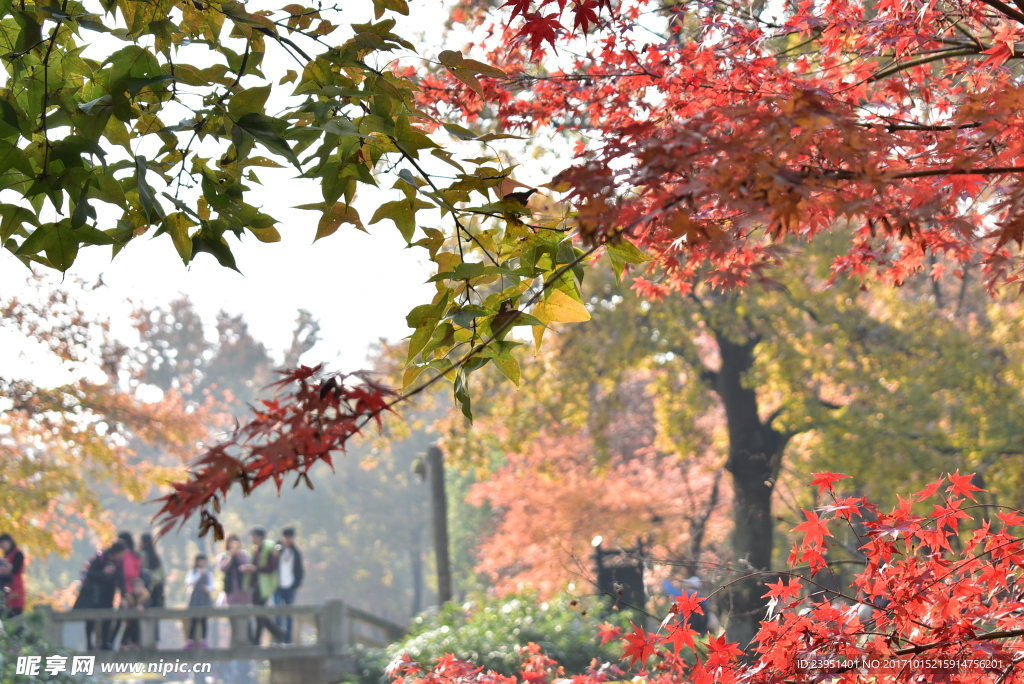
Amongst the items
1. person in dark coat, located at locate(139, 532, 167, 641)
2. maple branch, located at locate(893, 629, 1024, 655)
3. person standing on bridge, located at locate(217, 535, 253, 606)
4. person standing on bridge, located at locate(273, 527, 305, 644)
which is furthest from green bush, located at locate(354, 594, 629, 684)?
maple branch, located at locate(893, 629, 1024, 655)

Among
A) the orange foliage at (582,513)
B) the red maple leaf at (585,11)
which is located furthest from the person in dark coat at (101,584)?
the red maple leaf at (585,11)

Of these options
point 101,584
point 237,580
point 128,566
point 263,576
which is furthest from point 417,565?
point 101,584

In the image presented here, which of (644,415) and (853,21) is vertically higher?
(644,415)

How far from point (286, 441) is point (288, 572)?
10659 mm

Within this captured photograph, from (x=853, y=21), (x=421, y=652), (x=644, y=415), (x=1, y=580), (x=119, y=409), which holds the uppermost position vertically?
(x=644, y=415)

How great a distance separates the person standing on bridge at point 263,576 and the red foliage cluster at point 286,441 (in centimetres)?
1004

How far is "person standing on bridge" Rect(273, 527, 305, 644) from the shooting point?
11.2 metres

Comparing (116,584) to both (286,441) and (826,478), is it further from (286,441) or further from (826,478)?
(286,441)

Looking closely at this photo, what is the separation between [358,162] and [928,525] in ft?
7.09

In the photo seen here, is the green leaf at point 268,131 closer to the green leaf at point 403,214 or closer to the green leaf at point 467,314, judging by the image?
the green leaf at point 403,214

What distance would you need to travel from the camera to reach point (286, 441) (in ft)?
5.13

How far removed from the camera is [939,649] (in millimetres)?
2271

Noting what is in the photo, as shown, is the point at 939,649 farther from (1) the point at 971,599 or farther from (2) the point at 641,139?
(2) the point at 641,139

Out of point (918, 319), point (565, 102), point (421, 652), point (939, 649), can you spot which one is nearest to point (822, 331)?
point (918, 319)
